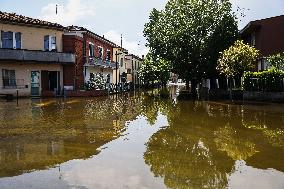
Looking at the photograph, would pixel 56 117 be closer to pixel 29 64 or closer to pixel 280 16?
pixel 29 64

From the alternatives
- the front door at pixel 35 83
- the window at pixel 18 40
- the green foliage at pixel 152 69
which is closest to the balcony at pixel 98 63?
the front door at pixel 35 83

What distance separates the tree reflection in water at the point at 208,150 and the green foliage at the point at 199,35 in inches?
731

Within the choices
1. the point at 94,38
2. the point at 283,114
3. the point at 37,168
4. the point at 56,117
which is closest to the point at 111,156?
the point at 37,168

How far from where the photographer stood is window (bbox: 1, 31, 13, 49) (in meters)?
32.7

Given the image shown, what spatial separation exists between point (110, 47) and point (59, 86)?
669 inches

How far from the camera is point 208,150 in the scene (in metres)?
9.63

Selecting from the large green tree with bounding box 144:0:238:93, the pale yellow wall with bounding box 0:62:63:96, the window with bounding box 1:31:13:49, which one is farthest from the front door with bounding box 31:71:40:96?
the large green tree with bounding box 144:0:238:93

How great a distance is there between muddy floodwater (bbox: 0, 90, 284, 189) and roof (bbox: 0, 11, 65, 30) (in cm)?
1999

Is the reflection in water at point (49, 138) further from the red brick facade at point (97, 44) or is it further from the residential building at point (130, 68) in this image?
the residential building at point (130, 68)

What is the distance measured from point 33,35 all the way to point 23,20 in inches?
66.0

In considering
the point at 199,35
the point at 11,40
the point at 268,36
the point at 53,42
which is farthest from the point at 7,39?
the point at 268,36

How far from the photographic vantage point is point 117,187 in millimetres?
6586

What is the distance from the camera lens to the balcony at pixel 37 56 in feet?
105

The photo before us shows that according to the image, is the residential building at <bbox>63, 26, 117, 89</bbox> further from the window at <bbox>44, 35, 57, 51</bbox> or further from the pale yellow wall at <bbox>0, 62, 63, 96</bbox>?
the pale yellow wall at <bbox>0, 62, 63, 96</bbox>
